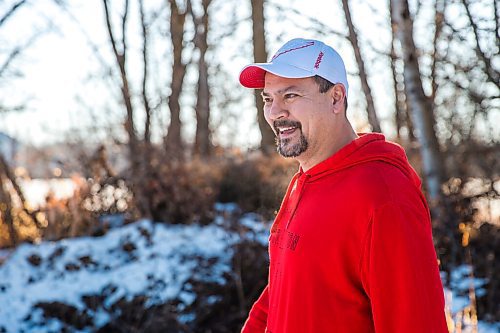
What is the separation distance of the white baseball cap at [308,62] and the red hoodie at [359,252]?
26 centimetres

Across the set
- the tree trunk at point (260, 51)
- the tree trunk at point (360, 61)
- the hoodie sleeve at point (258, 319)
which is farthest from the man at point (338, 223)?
the tree trunk at point (260, 51)

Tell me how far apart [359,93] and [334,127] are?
17136 mm

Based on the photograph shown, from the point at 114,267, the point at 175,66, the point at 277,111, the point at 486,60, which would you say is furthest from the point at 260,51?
the point at 277,111

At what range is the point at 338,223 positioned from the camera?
1.90 metres

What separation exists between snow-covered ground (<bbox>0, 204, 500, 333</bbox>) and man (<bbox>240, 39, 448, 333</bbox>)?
4.09 meters

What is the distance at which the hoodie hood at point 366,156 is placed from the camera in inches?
78.9

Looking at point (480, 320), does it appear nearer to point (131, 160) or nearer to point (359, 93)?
point (131, 160)

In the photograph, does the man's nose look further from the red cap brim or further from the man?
the red cap brim

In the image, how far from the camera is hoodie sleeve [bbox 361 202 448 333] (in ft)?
5.69

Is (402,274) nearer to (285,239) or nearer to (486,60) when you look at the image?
(285,239)

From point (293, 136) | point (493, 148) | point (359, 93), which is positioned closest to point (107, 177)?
point (493, 148)

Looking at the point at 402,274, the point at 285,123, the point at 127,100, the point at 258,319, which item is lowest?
the point at 258,319

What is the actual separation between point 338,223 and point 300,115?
45 cm

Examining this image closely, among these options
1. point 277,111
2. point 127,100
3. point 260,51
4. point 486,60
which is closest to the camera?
point 277,111
